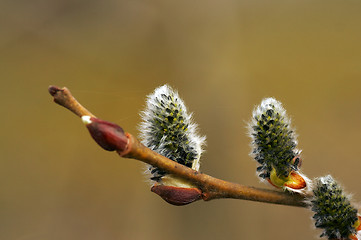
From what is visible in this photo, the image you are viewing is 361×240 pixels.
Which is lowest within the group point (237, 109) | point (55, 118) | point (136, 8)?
point (55, 118)

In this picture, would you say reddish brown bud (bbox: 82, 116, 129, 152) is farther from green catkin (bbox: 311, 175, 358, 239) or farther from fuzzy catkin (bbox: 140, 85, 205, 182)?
green catkin (bbox: 311, 175, 358, 239)

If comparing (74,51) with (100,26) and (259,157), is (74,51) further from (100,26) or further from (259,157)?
(259,157)

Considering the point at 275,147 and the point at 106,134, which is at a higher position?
the point at 275,147

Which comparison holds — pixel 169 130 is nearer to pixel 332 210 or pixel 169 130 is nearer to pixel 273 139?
pixel 273 139

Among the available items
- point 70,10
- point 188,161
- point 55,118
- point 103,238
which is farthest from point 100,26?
→ point 188,161

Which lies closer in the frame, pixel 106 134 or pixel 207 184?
pixel 106 134

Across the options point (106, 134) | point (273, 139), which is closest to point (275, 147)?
point (273, 139)
